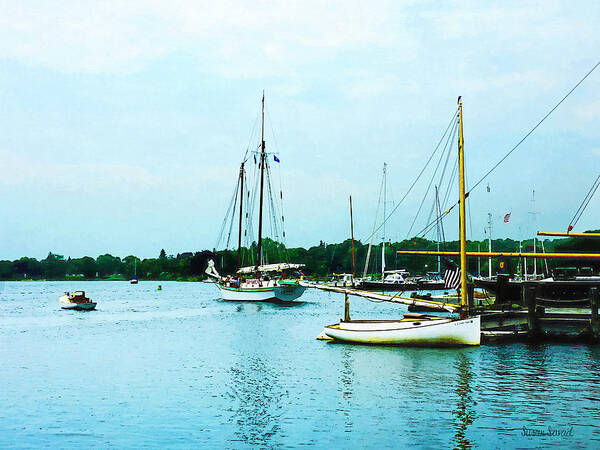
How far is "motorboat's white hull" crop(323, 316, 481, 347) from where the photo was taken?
42.9 metres

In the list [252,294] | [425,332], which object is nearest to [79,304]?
[252,294]

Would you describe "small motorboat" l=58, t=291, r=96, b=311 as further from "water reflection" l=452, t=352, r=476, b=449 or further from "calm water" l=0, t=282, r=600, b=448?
"water reflection" l=452, t=352, r=476, b=449

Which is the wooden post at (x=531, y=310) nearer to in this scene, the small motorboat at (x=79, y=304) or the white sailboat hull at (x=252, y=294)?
the white sailboat hull at (x=252, y=294)

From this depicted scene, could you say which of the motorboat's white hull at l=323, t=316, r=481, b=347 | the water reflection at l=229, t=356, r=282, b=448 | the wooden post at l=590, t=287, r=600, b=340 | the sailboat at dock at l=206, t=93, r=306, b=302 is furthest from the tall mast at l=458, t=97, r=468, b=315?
the sailboat at dock at l=206, t=93, r=306, b=302

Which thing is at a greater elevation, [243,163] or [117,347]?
[243,163]

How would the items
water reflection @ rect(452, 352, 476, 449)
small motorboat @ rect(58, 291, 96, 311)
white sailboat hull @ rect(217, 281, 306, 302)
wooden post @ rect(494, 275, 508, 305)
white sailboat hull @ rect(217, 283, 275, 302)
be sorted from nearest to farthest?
1. water reflection @ rect(452, 352, 476, 449)
2. wooden post @ rect(494, 275, 508, 305)
3. small motorboat @ rect(58, 291, 96, 311)
4. white sailboat hull @ rect(217, 281, 306, 302)
5. white sailboat hull @ rect(217, 283, 275, 302)

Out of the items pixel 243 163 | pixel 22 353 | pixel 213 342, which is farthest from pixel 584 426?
pixel 243 163

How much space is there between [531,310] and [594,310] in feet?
13.9

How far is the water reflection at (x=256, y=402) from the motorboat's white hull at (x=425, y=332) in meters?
8.45

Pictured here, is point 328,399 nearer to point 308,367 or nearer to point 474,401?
point 474,401

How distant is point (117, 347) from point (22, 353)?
7.31 metres

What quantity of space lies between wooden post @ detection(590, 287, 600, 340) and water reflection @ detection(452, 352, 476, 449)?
11.6m

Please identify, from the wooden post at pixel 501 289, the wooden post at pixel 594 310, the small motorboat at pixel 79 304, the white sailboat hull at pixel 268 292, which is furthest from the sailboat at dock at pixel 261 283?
the wooden post at pixel 594 310

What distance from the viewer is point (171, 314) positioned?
95.4 metres
